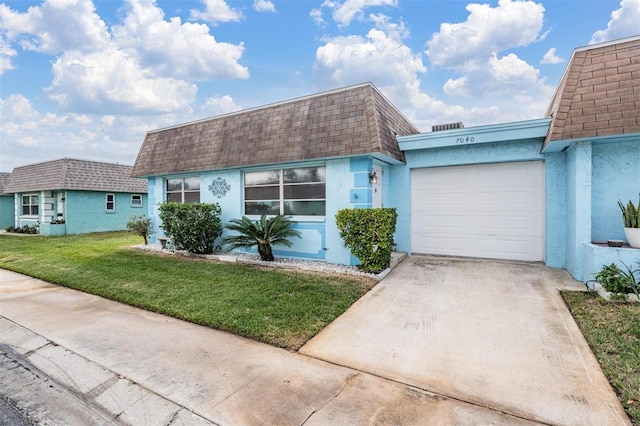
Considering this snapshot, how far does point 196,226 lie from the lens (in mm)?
8820

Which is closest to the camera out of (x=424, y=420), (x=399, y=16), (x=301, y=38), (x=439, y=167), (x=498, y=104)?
(x=424, y=420)

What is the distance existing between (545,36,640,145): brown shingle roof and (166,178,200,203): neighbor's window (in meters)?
9.76

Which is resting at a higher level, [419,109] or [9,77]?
[9,77]

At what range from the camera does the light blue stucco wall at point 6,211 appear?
21.3 metres

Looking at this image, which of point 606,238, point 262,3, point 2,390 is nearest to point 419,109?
point 262,3

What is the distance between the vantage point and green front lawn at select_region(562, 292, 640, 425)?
2.58 meters

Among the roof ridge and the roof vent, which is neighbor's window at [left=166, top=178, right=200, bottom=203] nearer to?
the roof ridge

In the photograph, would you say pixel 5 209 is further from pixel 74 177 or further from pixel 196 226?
pixel 196 226

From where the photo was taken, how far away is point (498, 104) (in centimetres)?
1114

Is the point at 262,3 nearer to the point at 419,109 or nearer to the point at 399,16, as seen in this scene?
the point at 399,16

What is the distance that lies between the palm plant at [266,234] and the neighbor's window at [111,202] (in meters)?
14.4

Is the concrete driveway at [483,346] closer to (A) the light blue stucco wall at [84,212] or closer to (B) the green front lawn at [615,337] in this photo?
(B) the green front lawn at [615,337]

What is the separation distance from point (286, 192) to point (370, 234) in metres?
3.00

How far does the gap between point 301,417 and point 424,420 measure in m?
0.93
